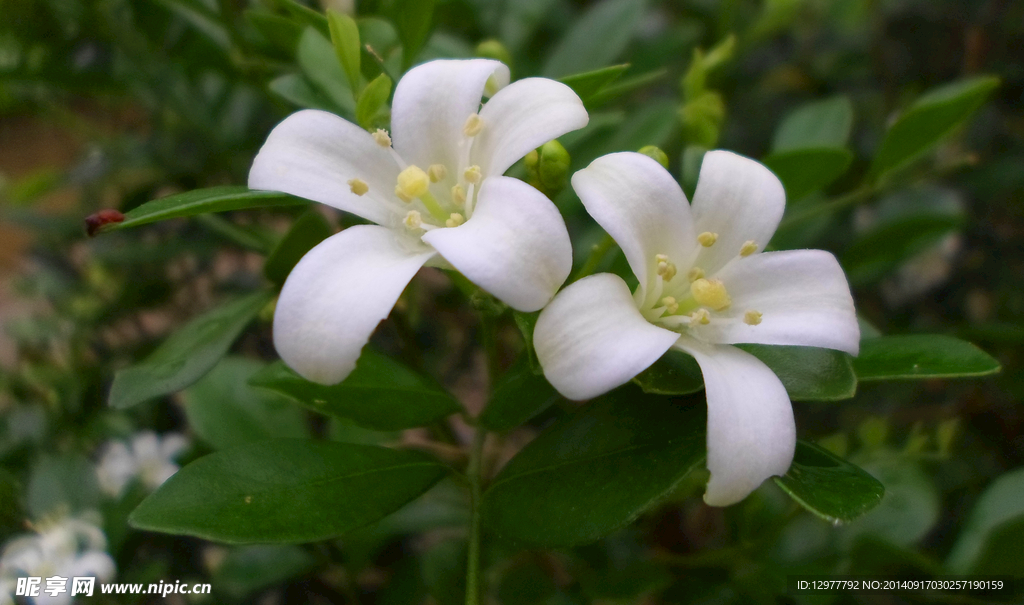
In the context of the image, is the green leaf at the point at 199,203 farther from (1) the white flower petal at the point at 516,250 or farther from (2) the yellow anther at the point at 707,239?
(2) the yellow anther at the point at 707,239

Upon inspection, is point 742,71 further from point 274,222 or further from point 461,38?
point 274,222

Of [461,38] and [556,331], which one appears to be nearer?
[556,331]

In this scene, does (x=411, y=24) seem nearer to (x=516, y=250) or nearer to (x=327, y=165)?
(x=327, y=165)

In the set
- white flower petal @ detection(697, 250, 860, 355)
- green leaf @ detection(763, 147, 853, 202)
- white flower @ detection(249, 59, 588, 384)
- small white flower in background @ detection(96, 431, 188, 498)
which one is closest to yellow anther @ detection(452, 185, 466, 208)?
white flower @ detection(249, 59, 588, 384)

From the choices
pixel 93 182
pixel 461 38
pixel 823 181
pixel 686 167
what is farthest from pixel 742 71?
pixel 93 182

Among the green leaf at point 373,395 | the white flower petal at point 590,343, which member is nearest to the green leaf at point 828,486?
the white flower petal at point 590,343
